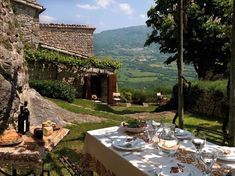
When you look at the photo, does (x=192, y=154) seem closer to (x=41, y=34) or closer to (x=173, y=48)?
(x=173, y=48)

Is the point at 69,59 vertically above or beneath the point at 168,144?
above

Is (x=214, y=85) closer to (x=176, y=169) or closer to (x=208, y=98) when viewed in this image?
(x=208, y=98)

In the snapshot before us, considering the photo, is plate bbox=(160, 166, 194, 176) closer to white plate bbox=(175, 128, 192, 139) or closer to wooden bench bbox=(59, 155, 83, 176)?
wooden bench bbox=(59, 155, 83, 176)

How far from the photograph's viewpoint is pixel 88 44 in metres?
27.8

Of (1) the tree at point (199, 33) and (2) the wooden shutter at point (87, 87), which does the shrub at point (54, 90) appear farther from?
(1) the tree at point (199, 33)

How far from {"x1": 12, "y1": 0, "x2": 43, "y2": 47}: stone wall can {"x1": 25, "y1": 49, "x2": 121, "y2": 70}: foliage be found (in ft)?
3.17

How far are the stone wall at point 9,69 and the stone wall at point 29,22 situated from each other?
14.4 metres

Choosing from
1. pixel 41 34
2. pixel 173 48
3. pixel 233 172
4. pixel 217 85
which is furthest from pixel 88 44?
pixel 233 172

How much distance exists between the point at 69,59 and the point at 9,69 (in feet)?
54.0

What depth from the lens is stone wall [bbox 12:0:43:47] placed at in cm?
2182

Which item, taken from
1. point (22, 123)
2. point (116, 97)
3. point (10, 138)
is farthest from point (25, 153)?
point (116, 97)

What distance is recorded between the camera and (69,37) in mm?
27062

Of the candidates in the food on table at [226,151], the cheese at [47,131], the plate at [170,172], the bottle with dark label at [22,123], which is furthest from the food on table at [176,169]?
the bottle with dark label at [22,123]

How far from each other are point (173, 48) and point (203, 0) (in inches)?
144
